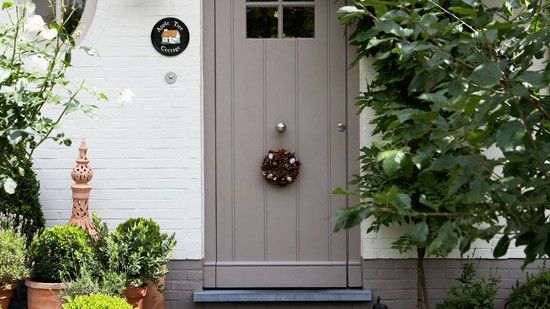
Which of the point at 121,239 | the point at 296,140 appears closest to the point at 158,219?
the point at 121,239

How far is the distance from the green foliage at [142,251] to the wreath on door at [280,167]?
2.79 feet

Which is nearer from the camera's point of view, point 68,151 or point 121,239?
point 121,239

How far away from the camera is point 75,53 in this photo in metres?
5.91

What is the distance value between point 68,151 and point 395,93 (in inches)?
86.1

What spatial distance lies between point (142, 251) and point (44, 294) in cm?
61

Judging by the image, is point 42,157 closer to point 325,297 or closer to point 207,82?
point 207,82

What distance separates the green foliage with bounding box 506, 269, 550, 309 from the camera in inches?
212

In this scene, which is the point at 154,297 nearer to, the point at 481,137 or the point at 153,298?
the point at 153,298

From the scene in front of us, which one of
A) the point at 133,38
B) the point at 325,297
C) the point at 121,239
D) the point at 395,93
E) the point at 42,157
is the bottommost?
the point at 325,297

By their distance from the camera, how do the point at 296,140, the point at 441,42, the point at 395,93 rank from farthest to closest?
the point at 296,140 < the point at 395,93 < the point at 441,42

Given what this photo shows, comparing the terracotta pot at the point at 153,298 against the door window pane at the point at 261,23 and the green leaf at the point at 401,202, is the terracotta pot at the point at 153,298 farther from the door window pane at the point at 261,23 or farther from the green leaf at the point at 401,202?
the green leaf at the point at 401,202

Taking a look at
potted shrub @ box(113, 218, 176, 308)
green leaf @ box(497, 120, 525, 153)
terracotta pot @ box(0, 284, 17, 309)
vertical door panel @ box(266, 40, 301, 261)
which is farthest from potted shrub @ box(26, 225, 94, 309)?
green leaf @ box(497, 120, 525, 153)

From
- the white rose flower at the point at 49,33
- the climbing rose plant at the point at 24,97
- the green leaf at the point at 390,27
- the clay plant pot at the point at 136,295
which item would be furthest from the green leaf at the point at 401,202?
the clay plant pot at the point at 136,295

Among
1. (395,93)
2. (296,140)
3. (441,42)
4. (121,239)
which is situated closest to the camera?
(441,42)
